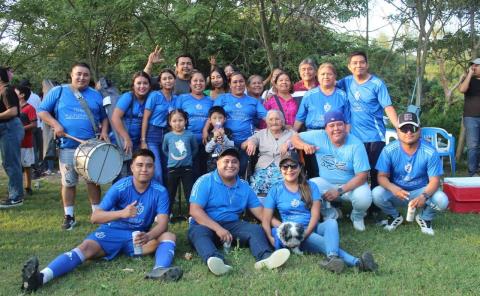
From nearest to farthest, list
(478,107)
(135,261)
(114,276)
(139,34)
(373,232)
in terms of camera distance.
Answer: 1. (114,276)
2. (135,261)
3. (373,232)
4. (478,107)
5. (139,34)

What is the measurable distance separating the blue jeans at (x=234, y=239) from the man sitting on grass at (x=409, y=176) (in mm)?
1707

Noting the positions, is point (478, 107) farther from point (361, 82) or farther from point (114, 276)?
point (114, 276)

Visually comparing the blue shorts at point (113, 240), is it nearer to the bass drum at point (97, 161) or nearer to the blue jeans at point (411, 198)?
the bass drum at point (97, 161)

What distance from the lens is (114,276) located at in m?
4.32

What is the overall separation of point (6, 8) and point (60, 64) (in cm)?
321

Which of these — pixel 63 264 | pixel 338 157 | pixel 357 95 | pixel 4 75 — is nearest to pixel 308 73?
pixel 357 95

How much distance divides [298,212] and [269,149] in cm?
107

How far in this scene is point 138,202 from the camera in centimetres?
485

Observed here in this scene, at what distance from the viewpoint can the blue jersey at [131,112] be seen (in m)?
6.02

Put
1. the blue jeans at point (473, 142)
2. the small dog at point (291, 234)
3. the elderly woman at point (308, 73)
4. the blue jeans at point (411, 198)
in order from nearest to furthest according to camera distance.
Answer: the small dog at point (291, 234), the blue jeans at point (411, 198), the elderly woman at point (308, 73), the blue jeans at point (473, 142)

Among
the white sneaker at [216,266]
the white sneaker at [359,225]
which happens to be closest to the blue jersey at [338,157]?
the white sneaker at [359,225]

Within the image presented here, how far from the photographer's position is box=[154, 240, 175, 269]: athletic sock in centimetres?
A: 435

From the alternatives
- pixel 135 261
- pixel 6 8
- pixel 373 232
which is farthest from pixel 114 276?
pixel 6 8

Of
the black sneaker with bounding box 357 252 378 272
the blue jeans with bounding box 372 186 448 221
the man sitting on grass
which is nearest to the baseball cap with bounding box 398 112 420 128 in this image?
the man sitting on grass
